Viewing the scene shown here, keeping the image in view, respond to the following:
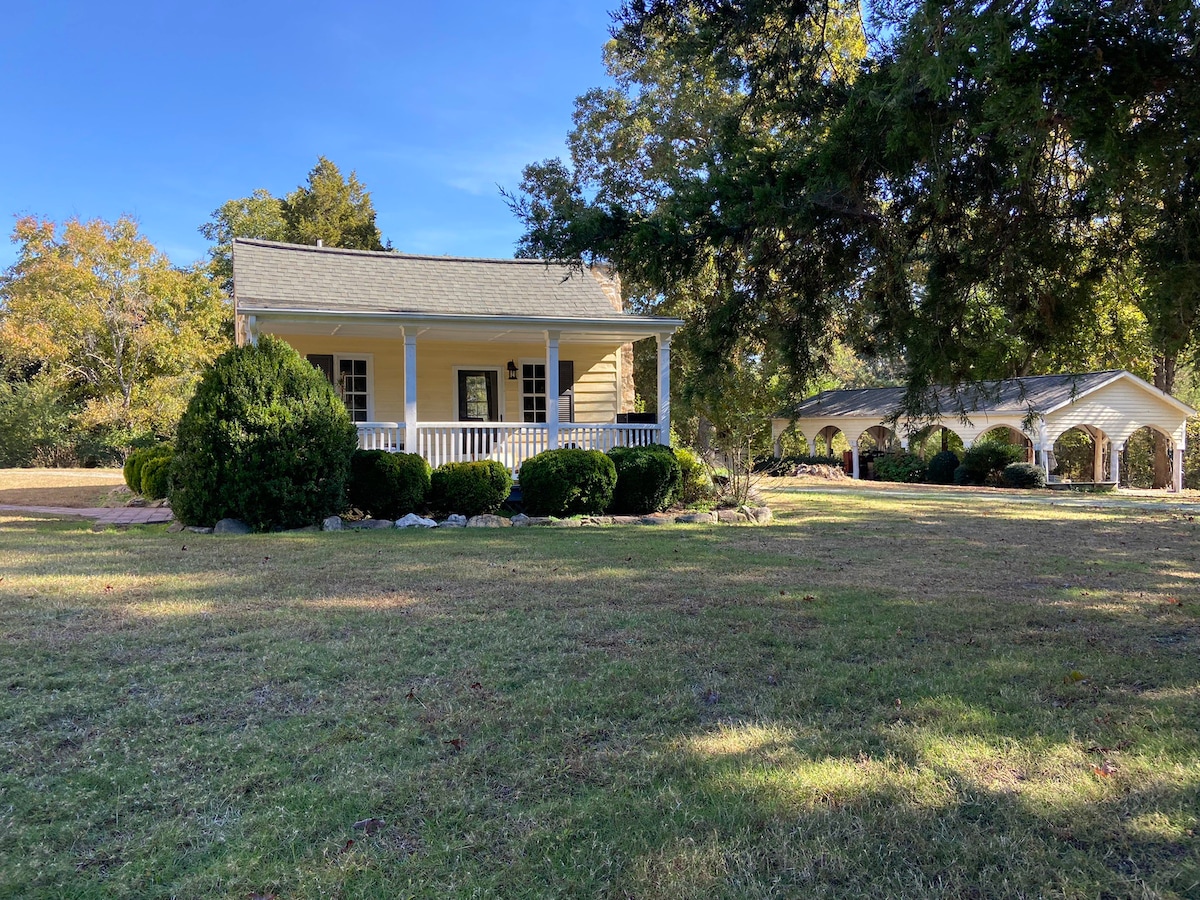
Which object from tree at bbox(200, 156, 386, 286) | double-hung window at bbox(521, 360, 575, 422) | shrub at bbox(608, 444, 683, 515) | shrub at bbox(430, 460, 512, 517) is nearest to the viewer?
shrub at bbox(430, 460, 512, 517)

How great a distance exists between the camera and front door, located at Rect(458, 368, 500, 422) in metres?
16.8

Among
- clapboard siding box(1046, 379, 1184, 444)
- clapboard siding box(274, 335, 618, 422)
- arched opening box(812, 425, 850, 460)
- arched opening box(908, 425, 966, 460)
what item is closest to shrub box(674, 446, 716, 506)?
clapboard siding box(274, 335, 618, 422)

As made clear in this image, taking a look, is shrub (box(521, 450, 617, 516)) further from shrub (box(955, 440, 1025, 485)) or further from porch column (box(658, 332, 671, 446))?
shrub (box(955, 440, 1025, 485))

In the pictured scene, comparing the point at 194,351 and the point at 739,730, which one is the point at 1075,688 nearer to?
the point at 739,730

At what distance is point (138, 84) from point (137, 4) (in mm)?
9121

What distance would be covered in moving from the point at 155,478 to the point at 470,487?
18.5 feet

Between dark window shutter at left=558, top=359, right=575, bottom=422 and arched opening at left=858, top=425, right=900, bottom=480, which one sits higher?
dark window shutter at left=558, top=359, right=575, bottom=422

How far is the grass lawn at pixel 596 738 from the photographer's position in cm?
228

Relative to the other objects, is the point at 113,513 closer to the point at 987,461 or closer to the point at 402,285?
the point at 402,285

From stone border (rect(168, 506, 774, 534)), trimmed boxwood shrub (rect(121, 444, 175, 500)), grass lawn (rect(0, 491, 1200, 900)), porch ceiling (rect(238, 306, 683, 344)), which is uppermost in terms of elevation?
porch ceiling (rect(238, 306, 683, 344))

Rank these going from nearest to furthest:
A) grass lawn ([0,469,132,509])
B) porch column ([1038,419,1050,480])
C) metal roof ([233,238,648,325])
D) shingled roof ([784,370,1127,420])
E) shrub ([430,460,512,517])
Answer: shrub ([430,460,512,517]), metal roof ([233,238,648,325]), grass lawn ([0,469,132,509]), porch column ([1038,419,1050,480]), shingled roof ([784,370,1127,420])

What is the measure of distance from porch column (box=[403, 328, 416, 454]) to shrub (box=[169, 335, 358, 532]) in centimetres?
239

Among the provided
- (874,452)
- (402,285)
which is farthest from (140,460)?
(874,452)

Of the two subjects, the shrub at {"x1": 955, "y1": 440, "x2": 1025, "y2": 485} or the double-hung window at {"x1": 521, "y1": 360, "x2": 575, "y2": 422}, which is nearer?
the double-hung window at {"x1": 521, "y1": 360, "x2": 575, "y2": 422}
